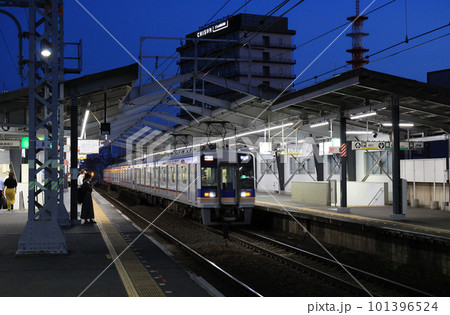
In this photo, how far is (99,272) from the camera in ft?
28.8

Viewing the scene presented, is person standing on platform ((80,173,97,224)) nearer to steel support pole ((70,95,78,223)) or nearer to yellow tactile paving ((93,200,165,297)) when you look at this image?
steel support pole ((70,95,78,223))

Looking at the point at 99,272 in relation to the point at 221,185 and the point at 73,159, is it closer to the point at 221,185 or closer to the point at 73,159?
the point at 73,159

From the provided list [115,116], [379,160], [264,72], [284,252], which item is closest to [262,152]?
[379,160]

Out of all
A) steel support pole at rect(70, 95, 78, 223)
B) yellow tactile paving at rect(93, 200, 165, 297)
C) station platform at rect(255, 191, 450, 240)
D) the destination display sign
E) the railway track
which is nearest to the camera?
yellow tactile paving at rect(93, 200, 165, 297)

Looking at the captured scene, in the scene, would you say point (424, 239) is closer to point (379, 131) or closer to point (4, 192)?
point (379, 131)

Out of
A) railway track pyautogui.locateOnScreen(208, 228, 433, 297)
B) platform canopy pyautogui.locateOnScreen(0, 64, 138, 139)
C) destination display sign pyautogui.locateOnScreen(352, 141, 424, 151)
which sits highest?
platform canopy pyautogui.locateOnScreen(0, 64, 138, 139)

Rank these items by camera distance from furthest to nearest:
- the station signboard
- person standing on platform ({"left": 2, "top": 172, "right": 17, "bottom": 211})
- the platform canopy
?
1. person standing on platform ({"left": 2, "top": 172, "right": 17, "bottom": 211})
2. the station signboard
3. the platform canopy

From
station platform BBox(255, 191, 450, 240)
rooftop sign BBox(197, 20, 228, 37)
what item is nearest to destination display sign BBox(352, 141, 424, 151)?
station platform BBox(255, 191, 450, 240)

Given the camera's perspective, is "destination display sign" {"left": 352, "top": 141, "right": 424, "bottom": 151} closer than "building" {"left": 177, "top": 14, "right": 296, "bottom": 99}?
Yes

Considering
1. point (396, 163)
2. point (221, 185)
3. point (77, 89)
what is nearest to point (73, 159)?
point (77, 89)

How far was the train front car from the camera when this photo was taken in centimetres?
1777

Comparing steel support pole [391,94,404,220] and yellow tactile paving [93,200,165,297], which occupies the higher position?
steel support pole [391,94,404,220]

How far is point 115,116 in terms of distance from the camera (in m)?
26.5

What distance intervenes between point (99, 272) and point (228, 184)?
934 centimetres
